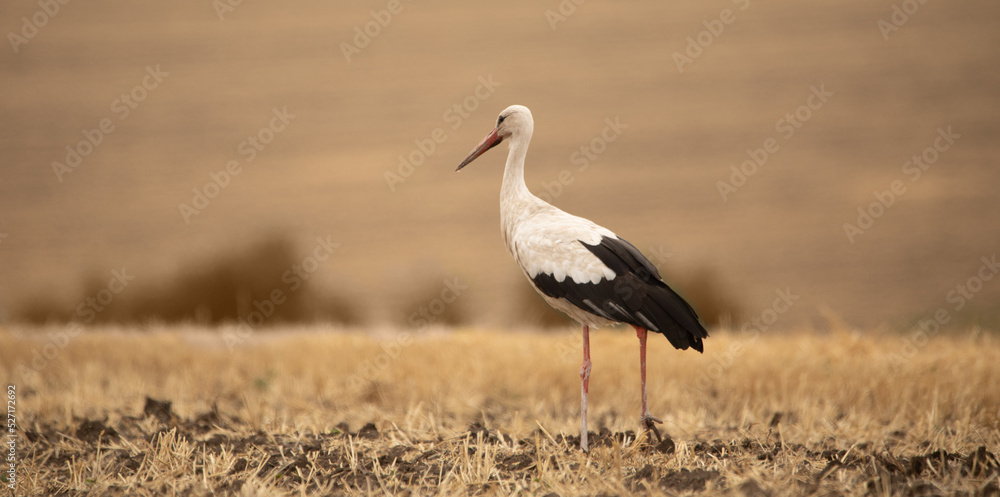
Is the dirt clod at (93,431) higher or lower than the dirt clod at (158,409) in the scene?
higher

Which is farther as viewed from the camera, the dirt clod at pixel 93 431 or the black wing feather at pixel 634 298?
the dirt clod at pixel 93 431

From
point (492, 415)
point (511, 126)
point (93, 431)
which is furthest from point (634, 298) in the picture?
point (93, 431)

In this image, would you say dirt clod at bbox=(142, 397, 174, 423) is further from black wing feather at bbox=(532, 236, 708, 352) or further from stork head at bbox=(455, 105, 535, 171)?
black wing feather at bbox=(532, 236, 708, 352)

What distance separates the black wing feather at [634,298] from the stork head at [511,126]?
1325mm

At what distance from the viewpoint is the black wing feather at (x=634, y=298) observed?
16.5 ft

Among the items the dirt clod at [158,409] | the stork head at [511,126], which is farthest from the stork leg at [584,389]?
the dirt clod at [158,409]

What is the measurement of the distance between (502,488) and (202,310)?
16910 mm

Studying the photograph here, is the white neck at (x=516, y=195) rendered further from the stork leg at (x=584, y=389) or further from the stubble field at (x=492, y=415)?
the stubble field at (x=492, y=415)

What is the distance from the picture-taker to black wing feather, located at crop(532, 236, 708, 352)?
5.02m

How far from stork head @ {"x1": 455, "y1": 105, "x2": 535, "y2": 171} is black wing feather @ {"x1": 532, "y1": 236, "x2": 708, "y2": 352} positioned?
132cm

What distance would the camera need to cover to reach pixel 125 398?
6898 millimetres

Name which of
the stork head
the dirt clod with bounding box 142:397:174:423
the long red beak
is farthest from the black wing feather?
the dirt clod with bounding box 142:397:174:423

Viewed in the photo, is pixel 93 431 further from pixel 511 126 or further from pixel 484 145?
pixel 511 126

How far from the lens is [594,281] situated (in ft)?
16.9
